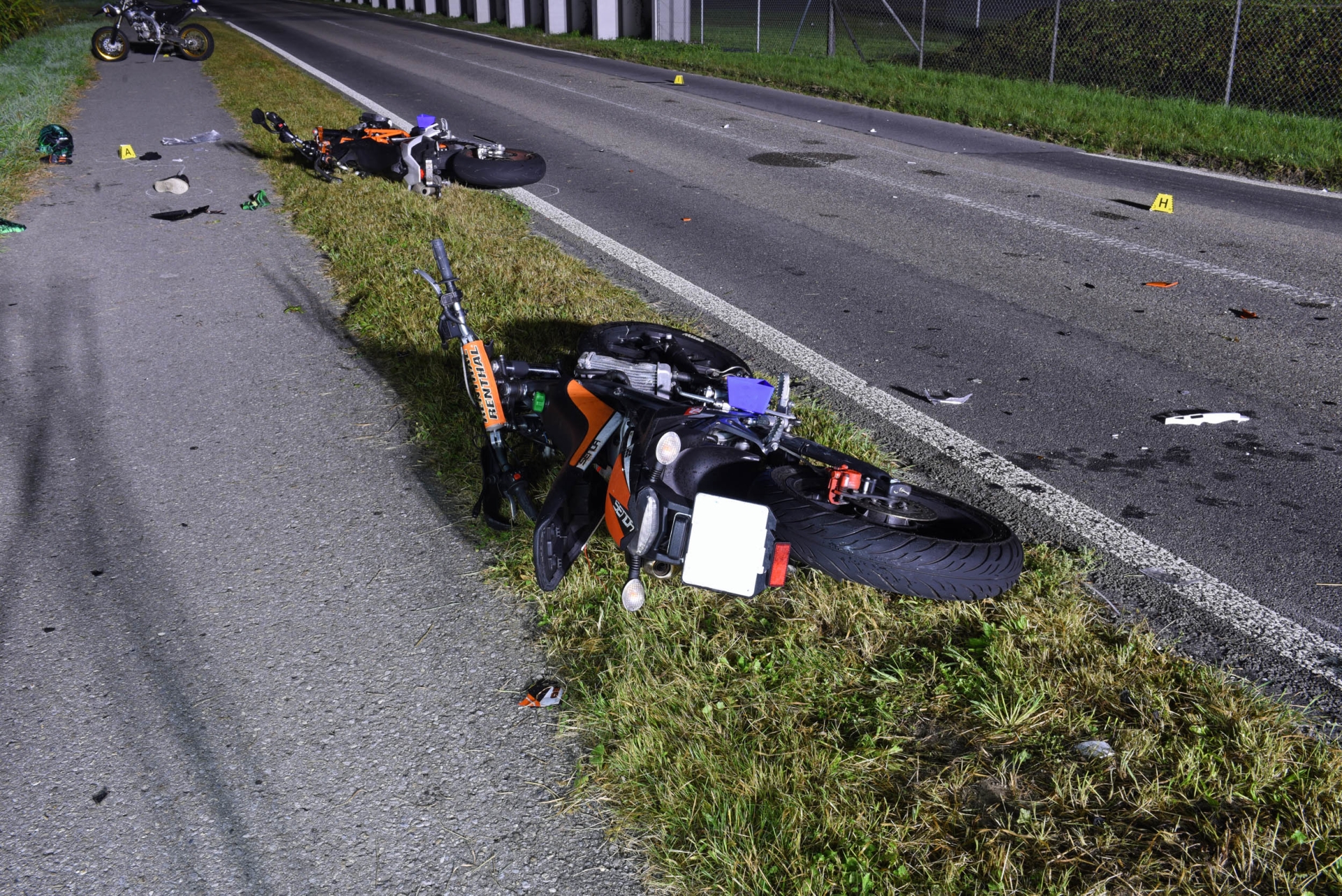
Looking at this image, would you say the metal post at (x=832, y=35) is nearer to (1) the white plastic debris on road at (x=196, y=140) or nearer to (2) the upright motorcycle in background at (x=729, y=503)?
(1) the white plastic debris on road at (x=196, y=140)

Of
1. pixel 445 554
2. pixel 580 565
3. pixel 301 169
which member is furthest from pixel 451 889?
pixel 301 169

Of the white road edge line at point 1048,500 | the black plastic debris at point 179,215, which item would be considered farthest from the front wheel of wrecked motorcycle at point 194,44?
the white road edge line at point 1048,500

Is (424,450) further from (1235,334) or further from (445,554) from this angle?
(1235,334)

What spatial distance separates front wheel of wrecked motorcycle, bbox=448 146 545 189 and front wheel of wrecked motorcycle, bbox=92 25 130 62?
53.3ft

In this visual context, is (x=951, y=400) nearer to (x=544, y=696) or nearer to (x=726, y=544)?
(x=726, y=544)

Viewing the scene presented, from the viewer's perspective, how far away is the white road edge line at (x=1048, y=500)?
2.80 meters

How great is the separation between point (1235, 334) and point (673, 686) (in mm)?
4130

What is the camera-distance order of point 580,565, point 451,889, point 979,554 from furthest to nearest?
1. point 580,565
2. point 979,554
3. point 451,889

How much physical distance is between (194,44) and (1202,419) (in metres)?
21.7

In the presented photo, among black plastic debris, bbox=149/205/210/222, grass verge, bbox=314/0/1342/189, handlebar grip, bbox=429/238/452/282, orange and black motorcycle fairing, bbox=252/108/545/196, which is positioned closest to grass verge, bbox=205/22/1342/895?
handlebar grip, bbox=429/238/452/282

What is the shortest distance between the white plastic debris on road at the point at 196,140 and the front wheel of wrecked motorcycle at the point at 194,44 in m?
10.8

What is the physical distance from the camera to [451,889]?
2.06m

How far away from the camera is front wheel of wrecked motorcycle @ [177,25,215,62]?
67.2ft

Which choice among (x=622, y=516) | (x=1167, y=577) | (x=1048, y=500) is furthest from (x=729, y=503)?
(x=1048, y=500)
